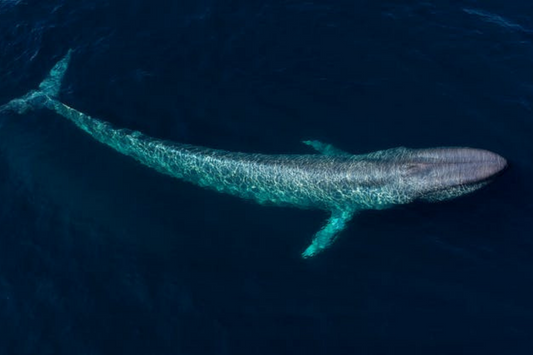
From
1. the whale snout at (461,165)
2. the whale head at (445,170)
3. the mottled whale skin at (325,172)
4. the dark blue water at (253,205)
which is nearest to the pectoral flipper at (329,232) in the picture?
the mottled whale skin at (325,172)

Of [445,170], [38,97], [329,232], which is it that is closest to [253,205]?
[329,232]

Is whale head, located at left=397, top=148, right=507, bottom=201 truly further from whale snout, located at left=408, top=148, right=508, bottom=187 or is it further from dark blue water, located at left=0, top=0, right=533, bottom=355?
dark blue water, located at left=0, top=0, right=533, bottom=355

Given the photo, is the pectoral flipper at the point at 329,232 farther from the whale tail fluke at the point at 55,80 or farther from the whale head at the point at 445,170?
the whale tail fluke at the point at 55,80

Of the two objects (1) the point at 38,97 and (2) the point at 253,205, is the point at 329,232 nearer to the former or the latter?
(2) the point at 253,205

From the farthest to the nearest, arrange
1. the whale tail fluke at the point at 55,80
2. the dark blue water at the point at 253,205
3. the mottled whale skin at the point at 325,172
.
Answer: the whale tail fluke at the point at 55,80 < the mottled whale skin at the point at 325,172 < the dark blue water at the point at 253,205

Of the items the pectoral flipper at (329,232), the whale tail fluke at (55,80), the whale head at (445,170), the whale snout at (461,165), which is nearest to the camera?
the whale snout at (461,165)

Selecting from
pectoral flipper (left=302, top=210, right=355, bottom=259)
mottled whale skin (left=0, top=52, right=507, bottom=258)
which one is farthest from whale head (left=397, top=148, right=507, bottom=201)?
pectoral flipper (left=302, top=210, right=355, bottom=259)
